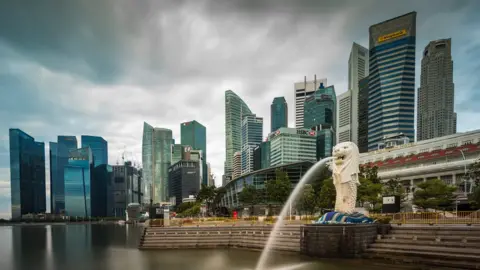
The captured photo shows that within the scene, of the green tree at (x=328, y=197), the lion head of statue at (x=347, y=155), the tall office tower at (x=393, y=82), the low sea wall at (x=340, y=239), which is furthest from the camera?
the tall office tower at (x=393, y=82)

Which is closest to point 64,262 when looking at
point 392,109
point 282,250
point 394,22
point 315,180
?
point 282,250

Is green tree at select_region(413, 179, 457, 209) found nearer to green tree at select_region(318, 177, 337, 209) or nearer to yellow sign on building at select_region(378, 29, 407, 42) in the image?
green tree at select_region(318, 177, 337, 209)

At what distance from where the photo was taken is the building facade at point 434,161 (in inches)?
2464

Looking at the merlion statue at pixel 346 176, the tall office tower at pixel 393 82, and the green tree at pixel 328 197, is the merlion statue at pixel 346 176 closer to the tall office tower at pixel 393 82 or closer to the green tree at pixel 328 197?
the green tree at pixel 328 197

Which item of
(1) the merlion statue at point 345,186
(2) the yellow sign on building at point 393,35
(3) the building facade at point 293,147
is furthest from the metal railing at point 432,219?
(2) the yellow sign on building at point 393,35

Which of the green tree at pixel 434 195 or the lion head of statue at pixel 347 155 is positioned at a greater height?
the lion head of statue at pixel 347 155

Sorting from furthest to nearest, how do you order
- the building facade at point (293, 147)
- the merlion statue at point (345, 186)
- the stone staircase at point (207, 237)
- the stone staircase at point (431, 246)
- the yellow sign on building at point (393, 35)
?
the yellow sign on building at point (393, 35)
the building facade at point (293, 147)
the stone staircase at point (207, 237)
the merlion statue at point (345, 186)
the stone staircase at point (431, 246)

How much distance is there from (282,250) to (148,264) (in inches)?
511

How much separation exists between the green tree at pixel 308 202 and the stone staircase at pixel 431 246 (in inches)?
1177

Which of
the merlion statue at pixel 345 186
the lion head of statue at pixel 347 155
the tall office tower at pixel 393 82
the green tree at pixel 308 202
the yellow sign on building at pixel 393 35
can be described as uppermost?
the yellow sign on building at pixel 393 35

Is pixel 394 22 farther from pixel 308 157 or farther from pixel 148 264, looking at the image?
pixel 148 264

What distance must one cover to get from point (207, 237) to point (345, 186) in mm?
17334

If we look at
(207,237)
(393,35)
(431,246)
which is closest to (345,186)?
(431,246)

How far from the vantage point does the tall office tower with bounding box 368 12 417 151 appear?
178875mm
